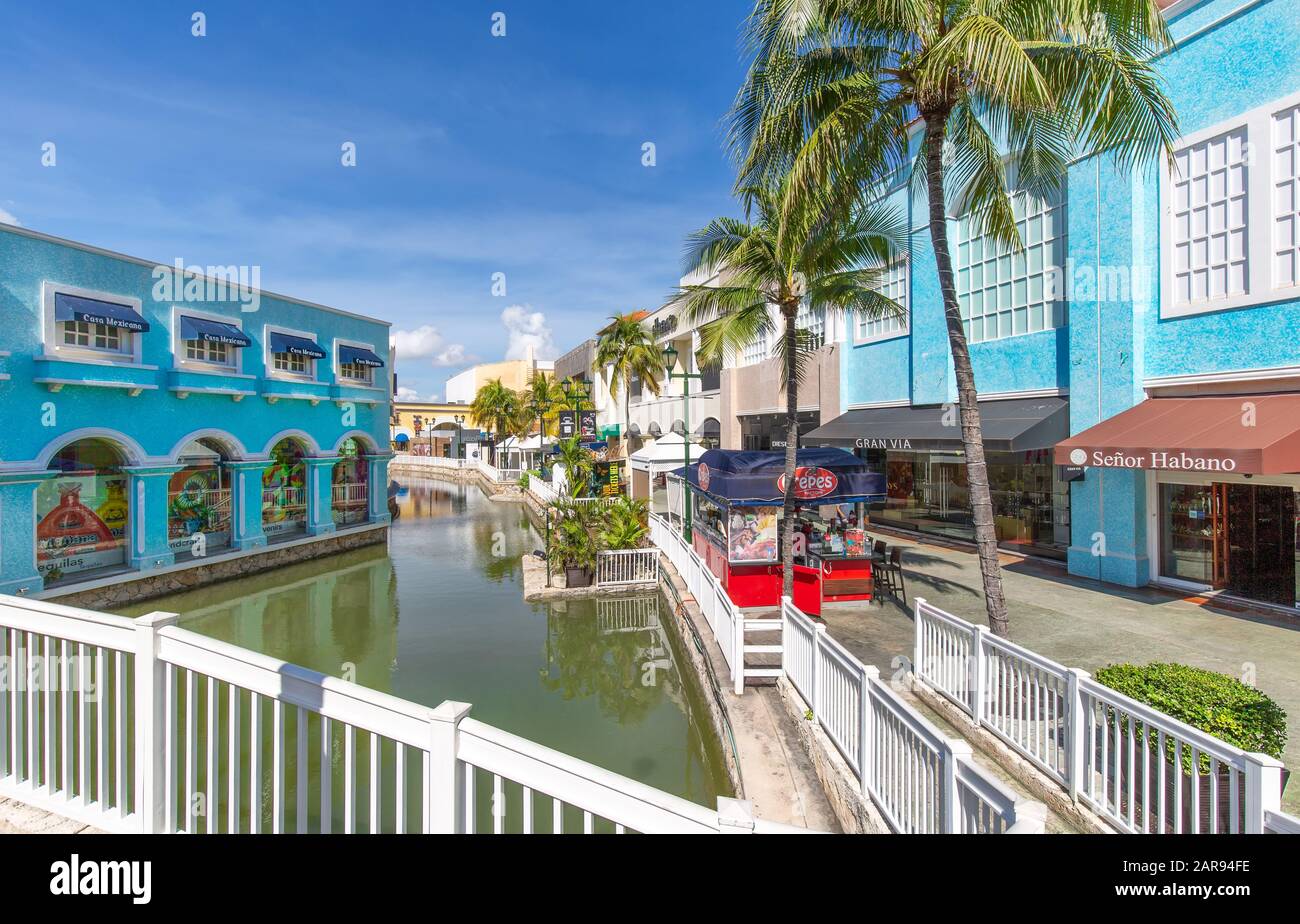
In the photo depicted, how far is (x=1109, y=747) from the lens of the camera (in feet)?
15.4

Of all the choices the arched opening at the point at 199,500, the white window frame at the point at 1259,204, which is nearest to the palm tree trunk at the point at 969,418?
the white window frame at the point at 1259,204

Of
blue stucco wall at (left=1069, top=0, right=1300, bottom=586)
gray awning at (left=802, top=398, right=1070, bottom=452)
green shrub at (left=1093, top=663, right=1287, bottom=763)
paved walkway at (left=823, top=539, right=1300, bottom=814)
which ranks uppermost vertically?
blue stucco wall at (left=1069, top=0, right=1300, bottom=586)

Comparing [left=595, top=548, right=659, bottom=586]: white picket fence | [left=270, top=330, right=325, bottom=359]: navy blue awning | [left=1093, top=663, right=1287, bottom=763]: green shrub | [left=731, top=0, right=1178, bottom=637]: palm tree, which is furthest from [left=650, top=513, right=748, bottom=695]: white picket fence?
[left=270, top=330, right=325, bottom=359]: navy blue awning

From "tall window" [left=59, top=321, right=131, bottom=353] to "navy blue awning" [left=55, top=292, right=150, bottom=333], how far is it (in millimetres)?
332

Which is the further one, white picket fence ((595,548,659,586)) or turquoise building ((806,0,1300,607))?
white picket fence ((595,548,659,586))

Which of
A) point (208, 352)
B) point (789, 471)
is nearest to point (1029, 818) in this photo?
point (789, 471)

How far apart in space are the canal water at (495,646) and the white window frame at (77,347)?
18.3 feet

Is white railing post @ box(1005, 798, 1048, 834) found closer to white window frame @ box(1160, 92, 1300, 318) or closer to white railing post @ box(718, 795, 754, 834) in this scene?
white railing post @ box(718, 795, 754, 834)

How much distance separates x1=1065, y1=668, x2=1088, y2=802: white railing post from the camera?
15.0 ft

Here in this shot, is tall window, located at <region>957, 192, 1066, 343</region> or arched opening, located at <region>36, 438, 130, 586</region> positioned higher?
tall window, located at <region>957, 192, 1066, 343</region>

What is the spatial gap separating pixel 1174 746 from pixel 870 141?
683cm

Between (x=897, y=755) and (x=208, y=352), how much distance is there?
18.9 metres

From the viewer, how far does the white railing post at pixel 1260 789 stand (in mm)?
3034
